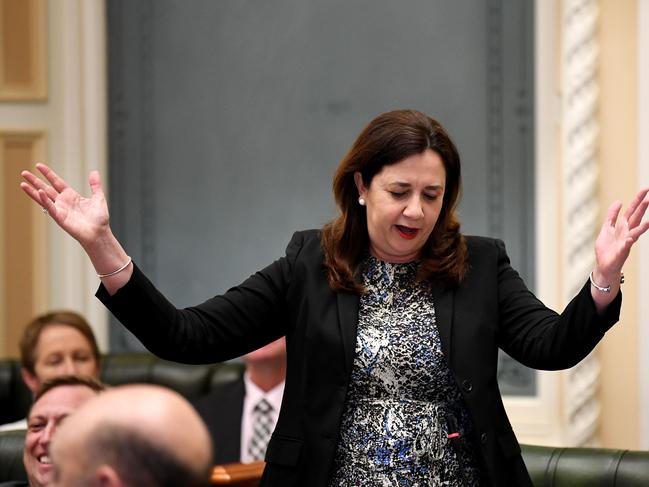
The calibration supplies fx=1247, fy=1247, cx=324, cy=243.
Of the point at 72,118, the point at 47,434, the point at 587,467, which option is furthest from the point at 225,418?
the point at 72,118

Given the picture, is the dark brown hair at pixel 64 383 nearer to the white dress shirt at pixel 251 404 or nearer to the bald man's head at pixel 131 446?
the white dress shirt at pixel 251 404

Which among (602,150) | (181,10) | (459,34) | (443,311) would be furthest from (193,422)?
(181,10)

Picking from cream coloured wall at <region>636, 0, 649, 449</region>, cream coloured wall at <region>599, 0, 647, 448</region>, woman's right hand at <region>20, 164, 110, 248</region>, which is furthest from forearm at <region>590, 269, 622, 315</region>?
cream coloured wall at <region>599, 0, 647, 448</region>

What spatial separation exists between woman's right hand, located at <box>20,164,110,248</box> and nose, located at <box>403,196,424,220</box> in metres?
0.58

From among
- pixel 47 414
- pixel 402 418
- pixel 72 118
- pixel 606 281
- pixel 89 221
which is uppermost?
pixel 72 118

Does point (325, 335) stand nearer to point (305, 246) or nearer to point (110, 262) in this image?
point (305, 246)

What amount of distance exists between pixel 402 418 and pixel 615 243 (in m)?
0.52

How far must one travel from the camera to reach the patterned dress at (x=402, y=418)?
7.83 feet

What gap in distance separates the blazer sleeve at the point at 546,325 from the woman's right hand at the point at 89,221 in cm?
75

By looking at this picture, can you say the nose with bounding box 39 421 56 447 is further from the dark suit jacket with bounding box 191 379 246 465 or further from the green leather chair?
the green leather chair

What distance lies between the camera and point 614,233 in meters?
2.36

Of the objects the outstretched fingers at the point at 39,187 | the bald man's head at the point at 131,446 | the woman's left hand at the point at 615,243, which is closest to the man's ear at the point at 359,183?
the woman's left hand at the point at 615,243

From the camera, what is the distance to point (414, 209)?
2.42m

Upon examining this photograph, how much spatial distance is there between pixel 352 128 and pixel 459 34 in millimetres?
623
